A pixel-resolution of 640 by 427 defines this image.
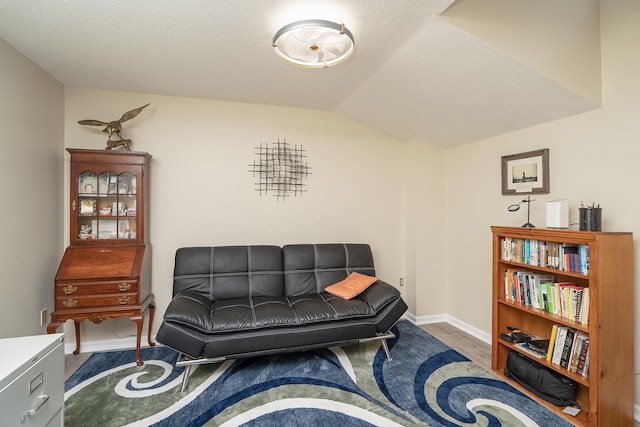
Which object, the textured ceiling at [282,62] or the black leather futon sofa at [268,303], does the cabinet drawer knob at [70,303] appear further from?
the textured ceiling at [282,62]

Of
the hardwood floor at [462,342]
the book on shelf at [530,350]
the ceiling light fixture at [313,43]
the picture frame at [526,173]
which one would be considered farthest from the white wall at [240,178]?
the book on shelf at [530,350]

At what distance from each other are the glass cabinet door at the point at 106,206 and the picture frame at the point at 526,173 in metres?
3.40

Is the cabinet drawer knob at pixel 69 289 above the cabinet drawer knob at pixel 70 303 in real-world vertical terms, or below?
above

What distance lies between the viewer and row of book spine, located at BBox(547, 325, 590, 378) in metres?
1.87

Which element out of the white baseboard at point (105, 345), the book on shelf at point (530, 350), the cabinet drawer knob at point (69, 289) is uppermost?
the cabinet drawer knob at point (69, 289)

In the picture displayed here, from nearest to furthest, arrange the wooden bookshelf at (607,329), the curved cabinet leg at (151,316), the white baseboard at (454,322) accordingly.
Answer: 1. the wooden bookshelf at (607,329)
2. the curved cabinet leg at (151,316)
3. the white baseboard at (454,322)

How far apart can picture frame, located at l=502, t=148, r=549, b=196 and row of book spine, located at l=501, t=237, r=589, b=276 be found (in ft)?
1.69

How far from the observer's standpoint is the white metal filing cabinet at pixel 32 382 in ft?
3.88

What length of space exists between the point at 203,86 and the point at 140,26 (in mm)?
887

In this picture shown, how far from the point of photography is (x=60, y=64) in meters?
2.31

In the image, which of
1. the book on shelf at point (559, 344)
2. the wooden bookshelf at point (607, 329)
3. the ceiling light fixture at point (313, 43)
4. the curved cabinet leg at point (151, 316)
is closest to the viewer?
the ceiling light fixture at point (313, 43)

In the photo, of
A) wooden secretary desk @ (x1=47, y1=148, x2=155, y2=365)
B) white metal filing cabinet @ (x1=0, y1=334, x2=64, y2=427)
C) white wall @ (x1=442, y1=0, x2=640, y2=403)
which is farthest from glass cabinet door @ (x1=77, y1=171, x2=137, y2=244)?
white wall @ (x1=442, y1=0, x2=640, y2=403)

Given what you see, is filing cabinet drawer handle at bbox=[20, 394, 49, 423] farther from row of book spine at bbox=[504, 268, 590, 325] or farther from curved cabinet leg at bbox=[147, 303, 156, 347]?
row of book spine at bbox=[504, 268, 590, 325]

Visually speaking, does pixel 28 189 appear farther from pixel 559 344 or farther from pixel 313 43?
pixel 559 344
